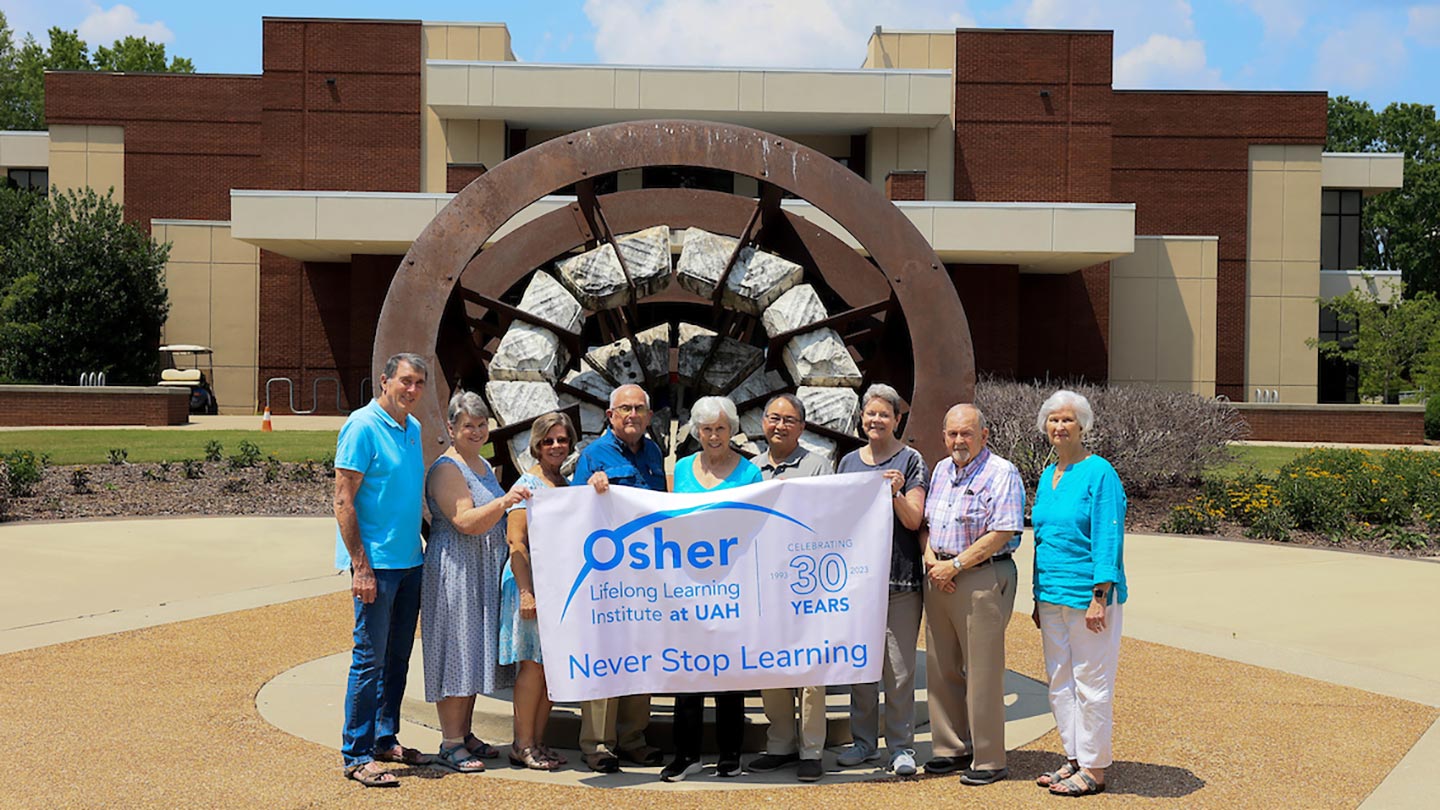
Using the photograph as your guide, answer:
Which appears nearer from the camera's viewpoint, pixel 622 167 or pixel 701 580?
pixel 701 580

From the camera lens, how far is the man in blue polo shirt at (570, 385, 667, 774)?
5.73 meters

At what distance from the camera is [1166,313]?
36.8 metres

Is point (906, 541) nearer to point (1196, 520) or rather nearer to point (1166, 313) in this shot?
point (1196, 520)

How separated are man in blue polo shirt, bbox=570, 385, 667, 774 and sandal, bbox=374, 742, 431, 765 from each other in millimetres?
729

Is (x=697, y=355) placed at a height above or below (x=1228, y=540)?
above

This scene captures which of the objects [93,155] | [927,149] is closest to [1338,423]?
[927,149]

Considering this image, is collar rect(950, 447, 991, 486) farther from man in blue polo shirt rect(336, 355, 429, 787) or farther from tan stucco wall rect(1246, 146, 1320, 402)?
tan stucco wall rect(1246, 146, 1320, 402)

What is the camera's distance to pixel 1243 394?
3869cm

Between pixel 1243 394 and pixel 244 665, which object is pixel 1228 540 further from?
pixel 1243 394

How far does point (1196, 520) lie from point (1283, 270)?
1073 inches

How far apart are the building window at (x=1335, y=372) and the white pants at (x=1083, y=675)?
4273 cm

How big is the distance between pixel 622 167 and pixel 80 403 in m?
24.9

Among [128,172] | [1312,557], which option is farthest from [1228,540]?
[128,172]

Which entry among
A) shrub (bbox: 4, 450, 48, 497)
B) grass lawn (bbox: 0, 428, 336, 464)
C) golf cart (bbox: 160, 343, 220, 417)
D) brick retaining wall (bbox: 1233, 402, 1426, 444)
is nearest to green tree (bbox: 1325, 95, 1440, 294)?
brick retaining wall (bbox: 1233, 402, 1426, 444)
